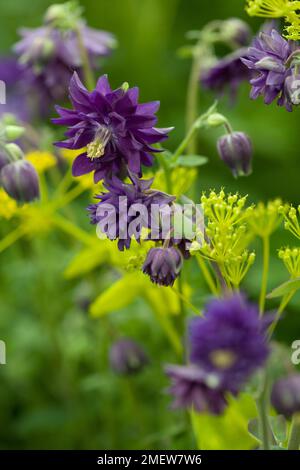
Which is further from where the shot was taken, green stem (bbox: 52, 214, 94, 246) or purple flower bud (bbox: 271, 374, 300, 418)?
green stem (bbox: 52, 214, 94, 246)

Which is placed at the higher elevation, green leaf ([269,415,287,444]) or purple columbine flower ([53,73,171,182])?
purple columbine flower ([53,73,171,182])

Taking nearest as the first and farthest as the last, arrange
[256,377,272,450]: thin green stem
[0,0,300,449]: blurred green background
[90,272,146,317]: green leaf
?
[256,377,272,450]: thin green stem, [90,272,146,317]: green leaf, [0,0,300,449]: blurred green background

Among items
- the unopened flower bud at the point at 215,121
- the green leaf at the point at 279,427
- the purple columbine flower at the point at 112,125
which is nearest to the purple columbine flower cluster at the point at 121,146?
the purple columbine flower at the point at 112,125

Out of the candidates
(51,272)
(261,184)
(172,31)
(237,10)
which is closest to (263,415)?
(51,272)

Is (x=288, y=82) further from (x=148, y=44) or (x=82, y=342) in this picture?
(x=148, y=44)

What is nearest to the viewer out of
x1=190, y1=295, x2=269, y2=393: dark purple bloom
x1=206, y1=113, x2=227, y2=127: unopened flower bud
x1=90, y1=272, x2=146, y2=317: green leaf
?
x1=190, y1=295, x2=269, y2=393: dark purple bloom

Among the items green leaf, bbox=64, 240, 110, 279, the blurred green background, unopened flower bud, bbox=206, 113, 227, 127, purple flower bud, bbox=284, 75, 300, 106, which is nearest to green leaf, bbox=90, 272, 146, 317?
green leaf, bbox=64, 240, 110, 279

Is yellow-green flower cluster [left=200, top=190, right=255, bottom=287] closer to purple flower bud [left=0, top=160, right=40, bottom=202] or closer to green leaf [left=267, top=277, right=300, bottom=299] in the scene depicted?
green leaf [left=267, top=277, right=300, bottom=299]

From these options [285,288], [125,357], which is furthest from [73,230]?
[285,288]
